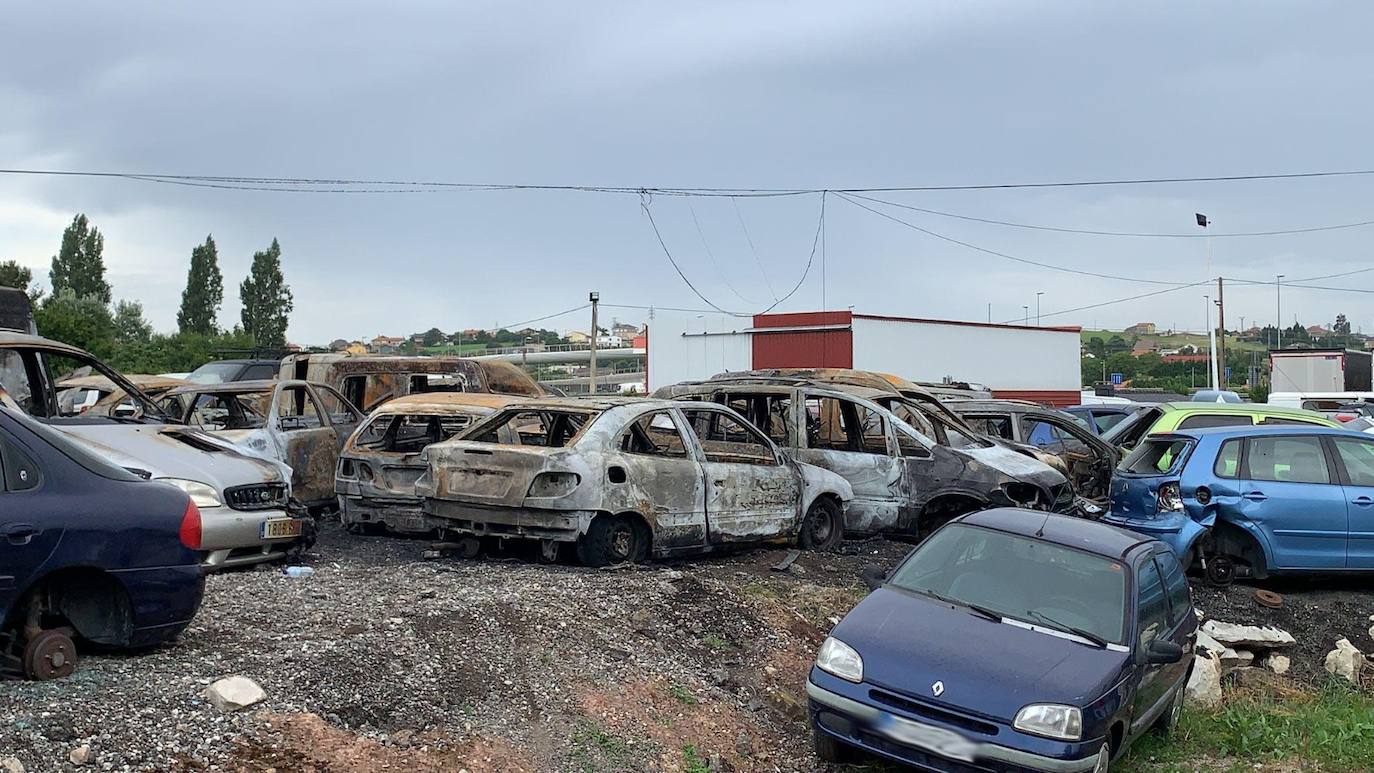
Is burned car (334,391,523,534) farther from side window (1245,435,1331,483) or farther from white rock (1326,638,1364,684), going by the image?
white rock (1326,638,1364,684)

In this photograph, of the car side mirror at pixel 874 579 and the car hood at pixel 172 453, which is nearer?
the car side mirror at pixel 874 579

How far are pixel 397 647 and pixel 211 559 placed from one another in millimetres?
2427

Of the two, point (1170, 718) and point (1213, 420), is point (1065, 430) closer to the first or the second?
point (1213, 420)

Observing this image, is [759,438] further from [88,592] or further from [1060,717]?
[88,592]

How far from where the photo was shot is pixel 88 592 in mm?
5586

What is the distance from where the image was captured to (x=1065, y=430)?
14.4 m

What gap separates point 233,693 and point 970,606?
3984mm

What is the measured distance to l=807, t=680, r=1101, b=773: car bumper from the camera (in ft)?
17.5

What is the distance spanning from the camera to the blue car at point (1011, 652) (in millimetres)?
5441

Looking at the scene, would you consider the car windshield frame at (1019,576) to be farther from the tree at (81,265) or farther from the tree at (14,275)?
the tree at (81,265)

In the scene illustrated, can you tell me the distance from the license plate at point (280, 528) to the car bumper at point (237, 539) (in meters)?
0.02

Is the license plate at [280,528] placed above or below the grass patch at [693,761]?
above

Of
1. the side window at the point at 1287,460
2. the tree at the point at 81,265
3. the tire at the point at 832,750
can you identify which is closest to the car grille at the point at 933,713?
the tire at the point at 832,750

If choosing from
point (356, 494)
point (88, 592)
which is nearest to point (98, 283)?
point (356, 494)
